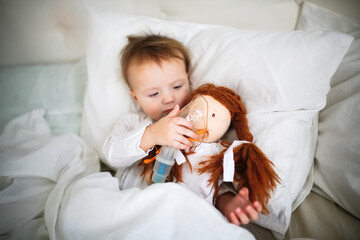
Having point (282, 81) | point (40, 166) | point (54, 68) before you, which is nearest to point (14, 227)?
point (40, 166)

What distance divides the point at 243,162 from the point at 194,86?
412mm

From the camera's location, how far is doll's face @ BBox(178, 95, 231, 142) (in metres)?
0.72

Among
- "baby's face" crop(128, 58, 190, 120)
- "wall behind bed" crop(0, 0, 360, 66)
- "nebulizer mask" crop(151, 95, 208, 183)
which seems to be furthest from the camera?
"wall behind bed" crop(0, 0, 360, 66)

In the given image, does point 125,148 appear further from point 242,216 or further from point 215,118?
point 242,216

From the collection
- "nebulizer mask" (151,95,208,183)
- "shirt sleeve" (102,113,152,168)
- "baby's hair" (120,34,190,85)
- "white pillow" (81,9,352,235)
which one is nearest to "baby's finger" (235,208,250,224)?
"white pillow" (81,9,352,235)

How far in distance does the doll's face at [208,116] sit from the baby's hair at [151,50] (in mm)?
249

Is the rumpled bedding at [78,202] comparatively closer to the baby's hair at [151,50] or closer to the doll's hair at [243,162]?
the doll's hair at [243,162]

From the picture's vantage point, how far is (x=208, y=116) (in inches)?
28.5

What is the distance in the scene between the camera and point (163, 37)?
3.25 feet

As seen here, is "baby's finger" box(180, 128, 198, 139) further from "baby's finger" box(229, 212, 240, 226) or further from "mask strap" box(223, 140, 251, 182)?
"baby's finger" box(229, 212, 240, 226)

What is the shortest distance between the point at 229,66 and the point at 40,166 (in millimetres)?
870

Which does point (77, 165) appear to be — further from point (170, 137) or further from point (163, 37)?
point (163, 37)

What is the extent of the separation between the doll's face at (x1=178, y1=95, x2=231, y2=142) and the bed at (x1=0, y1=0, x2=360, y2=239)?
0.14 metres

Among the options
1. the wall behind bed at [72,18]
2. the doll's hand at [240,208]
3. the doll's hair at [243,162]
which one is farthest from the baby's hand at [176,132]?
the wall behind bed at [72,18]
